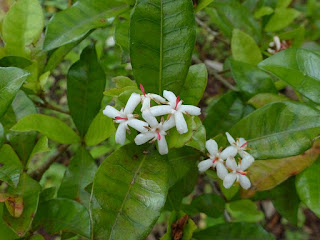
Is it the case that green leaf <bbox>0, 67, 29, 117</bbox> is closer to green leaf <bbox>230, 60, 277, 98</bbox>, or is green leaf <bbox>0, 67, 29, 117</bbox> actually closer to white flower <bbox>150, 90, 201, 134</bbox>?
white flower <bbox>150, 90, 201, 134</bbox>

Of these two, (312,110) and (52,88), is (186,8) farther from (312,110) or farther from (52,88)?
(52,88)

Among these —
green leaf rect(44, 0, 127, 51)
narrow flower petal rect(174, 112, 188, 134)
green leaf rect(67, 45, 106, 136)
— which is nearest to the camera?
narrow flower petal rect(174, 112, 188, 134)

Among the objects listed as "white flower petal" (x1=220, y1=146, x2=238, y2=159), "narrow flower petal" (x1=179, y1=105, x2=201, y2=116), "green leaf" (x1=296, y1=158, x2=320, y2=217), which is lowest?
"green leaf" (x1=296, y1=158, x2=320, y2=217)

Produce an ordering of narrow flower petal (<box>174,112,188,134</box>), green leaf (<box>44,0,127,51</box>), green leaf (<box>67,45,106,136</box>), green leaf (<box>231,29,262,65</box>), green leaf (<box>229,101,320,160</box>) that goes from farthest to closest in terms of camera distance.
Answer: green leaf (<box>231,29,262,65</box>)
green leaf (<box>67,45,106,136</box>)
green leaf (<box>44,0,127,51</box>)
green leaf (<box>229,101,320,160</box>)
narrow flower petal (<box>174,112,188,134</box>)

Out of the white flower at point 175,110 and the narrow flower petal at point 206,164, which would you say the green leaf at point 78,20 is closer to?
the white flower at point 175,110

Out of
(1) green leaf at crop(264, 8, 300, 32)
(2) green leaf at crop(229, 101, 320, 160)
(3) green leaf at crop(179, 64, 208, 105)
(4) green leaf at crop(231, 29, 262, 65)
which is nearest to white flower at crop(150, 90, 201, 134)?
(3) green leaf at crop(179, 64, 208, 105)

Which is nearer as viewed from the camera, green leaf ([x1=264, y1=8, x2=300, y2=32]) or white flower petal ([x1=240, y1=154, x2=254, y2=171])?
Answer: white flower petal ([x1=240, y1=154, x2=254, y2=171])

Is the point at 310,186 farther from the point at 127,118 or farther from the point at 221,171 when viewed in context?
the point at 127,118
